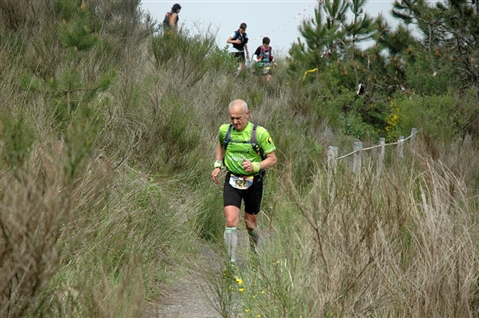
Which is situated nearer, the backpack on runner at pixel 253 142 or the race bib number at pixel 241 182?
the backpack on runner at pixel 253 142

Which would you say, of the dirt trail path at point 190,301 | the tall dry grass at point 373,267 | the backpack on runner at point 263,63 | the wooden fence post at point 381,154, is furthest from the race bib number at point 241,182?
the backpack on runner at point 263,63

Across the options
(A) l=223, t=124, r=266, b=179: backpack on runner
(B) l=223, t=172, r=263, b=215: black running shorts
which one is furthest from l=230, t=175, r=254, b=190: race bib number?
(A) l=223, t=124, r=266, b=179: backpack on runner

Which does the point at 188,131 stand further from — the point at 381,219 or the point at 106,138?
Result: the point at 381,219

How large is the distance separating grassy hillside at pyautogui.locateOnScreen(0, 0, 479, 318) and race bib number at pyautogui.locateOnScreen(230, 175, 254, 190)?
473mm

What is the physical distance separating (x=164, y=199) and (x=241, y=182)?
0.89 meters

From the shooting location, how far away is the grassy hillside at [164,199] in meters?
3.00

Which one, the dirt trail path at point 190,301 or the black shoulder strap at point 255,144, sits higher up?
the black shoulder strap at point 255,144

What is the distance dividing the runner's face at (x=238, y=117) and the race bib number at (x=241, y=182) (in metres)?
0.45

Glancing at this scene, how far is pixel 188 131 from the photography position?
Answer: 8281mm

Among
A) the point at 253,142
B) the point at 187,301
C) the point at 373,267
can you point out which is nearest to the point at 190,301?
the point at 187,301

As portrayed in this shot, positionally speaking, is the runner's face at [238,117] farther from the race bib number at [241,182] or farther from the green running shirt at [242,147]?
the race bib number at [241,182]

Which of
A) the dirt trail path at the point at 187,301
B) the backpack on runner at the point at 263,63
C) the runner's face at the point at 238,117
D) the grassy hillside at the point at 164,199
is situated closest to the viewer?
the grassy hillside at the point at 164,199

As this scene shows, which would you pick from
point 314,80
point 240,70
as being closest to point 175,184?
point 240,70

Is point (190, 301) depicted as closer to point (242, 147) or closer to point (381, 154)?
point (242, 147)
